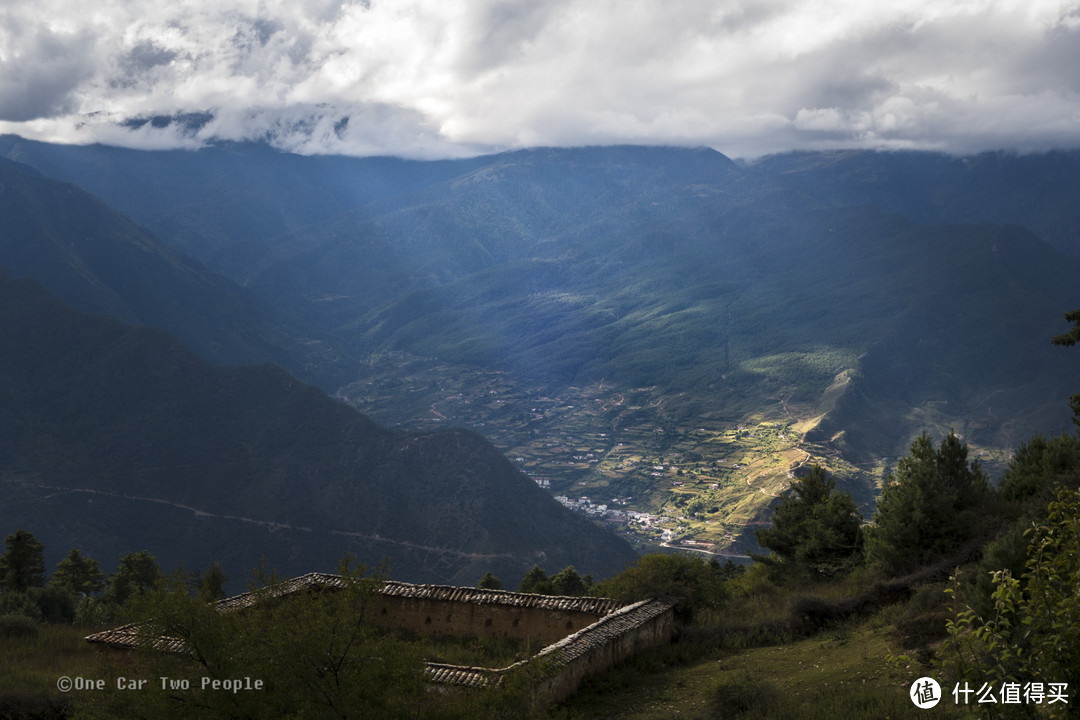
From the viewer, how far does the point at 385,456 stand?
95.7 m

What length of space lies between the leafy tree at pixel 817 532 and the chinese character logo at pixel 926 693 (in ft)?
57.9

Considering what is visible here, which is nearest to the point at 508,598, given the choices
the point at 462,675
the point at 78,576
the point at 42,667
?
the point at 462,675

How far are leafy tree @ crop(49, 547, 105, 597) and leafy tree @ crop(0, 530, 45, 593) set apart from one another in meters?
1.25

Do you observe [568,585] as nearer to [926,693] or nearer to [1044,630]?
[926,693]

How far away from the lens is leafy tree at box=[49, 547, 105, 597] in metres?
44.7

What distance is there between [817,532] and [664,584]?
1124 cm

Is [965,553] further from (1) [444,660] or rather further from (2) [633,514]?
(2) [633,514]

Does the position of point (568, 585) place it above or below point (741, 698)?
below

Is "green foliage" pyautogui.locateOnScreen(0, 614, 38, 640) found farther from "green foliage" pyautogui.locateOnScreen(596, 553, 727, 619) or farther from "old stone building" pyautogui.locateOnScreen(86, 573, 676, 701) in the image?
"green foliage" pyautogui.locateOnScreen(596, 553, 727, 619)

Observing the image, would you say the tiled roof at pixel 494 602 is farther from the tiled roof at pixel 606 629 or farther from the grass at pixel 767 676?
the grass at pixel 767 676

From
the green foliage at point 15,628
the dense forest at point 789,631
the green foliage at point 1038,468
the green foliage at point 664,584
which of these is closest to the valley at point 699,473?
the green foliage at point 1038,468

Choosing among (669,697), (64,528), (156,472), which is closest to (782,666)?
(669,697)

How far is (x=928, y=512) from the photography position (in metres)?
25.1

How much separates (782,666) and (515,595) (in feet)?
24.5
